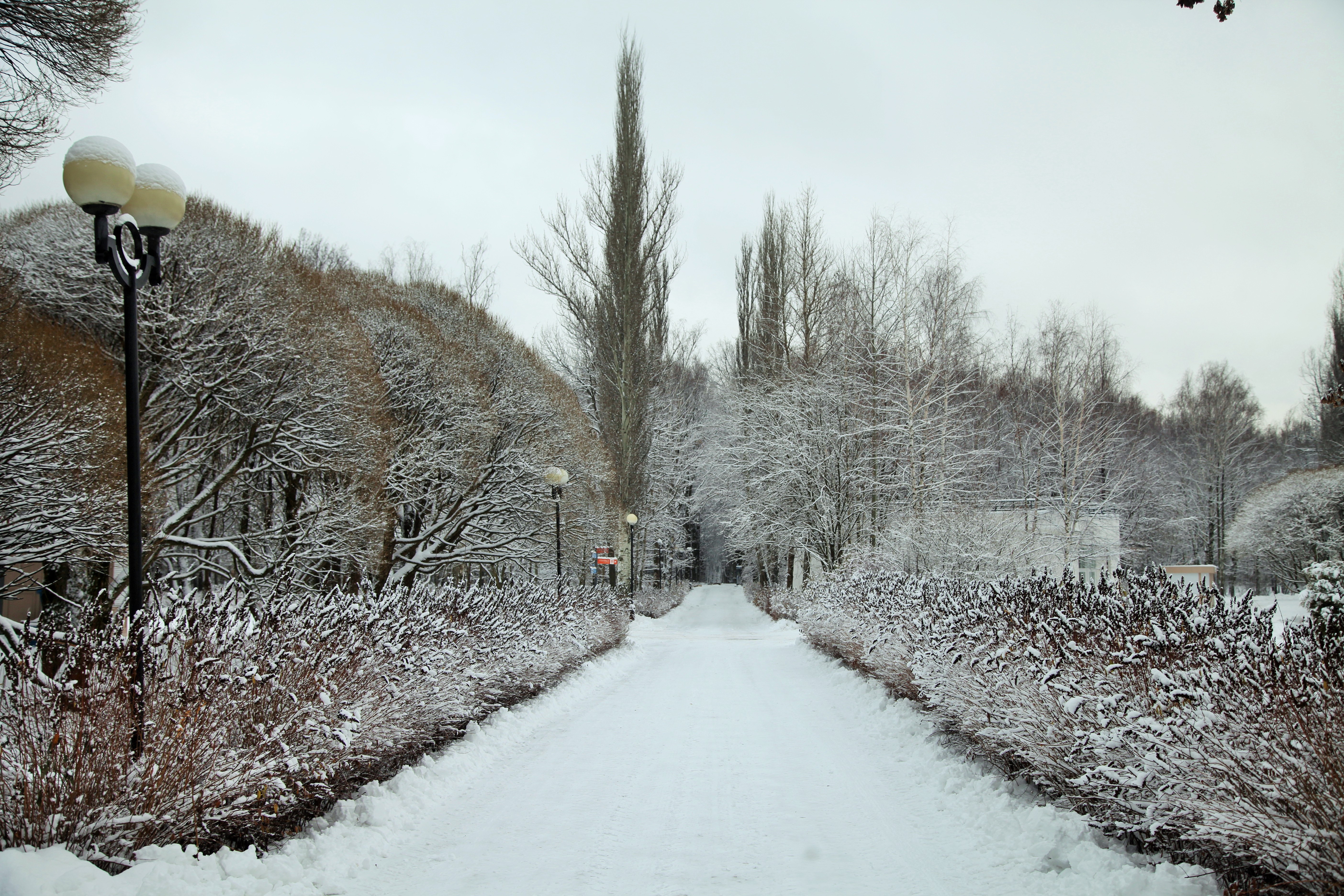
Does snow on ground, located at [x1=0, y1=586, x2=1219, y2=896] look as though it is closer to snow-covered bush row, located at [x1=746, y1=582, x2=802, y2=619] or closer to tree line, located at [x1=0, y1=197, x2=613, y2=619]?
tree line, located at [x1=0, y1=197, x2=613, y2=619]

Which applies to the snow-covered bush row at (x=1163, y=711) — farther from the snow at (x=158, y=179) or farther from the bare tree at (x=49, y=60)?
the bare tree at (x=49, y=60)

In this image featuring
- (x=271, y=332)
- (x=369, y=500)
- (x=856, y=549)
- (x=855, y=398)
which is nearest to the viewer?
(x=271, y=332)

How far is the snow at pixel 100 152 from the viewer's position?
444 centimetres

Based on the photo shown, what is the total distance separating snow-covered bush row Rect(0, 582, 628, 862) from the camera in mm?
3371

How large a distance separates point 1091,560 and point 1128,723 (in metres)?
27.8

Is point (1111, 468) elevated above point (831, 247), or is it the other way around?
point (831, 247)

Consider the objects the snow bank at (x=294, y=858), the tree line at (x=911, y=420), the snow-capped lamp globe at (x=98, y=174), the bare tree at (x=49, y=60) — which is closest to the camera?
the snow bank at (x=294, y=858)

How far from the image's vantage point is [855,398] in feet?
78.7

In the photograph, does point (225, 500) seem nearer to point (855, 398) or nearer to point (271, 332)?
point (271, 332)

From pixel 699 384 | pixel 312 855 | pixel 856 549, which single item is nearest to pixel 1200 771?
pixel 312 855

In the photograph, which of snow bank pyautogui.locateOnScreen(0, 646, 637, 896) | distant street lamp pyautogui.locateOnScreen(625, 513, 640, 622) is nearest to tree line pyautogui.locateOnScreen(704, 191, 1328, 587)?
distant street lamp pyautogui.locateOnScreen(625, 513, 640, 622)

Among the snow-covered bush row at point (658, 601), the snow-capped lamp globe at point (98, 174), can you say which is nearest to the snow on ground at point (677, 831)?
the snow-capped lamp globe at point (98, 174)

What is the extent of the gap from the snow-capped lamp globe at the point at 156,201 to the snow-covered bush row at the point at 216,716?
2.32 metres

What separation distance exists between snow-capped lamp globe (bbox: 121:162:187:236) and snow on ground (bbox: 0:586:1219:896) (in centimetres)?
356
